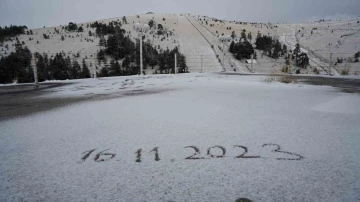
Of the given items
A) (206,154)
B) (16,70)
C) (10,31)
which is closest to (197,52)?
(16,70)

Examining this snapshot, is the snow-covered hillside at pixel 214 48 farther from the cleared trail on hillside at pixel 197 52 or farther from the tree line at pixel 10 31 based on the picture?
the tree line at pixel 10 31

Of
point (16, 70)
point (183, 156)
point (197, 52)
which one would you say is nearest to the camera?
point (183, 156)

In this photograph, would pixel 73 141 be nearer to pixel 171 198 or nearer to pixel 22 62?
pixel 171 198

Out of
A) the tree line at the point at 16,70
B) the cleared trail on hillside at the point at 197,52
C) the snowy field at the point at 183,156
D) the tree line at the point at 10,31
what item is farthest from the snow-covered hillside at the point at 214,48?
the snowy field at the point at 183,156

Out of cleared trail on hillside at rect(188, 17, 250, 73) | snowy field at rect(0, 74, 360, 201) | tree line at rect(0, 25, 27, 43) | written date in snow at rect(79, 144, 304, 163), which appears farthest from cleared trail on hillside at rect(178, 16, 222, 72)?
tree line at rect(0, 25, 27, 43)

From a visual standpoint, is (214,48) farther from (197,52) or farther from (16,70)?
(16,70)

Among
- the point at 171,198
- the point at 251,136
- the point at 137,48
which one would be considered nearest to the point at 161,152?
the point at 171,198
